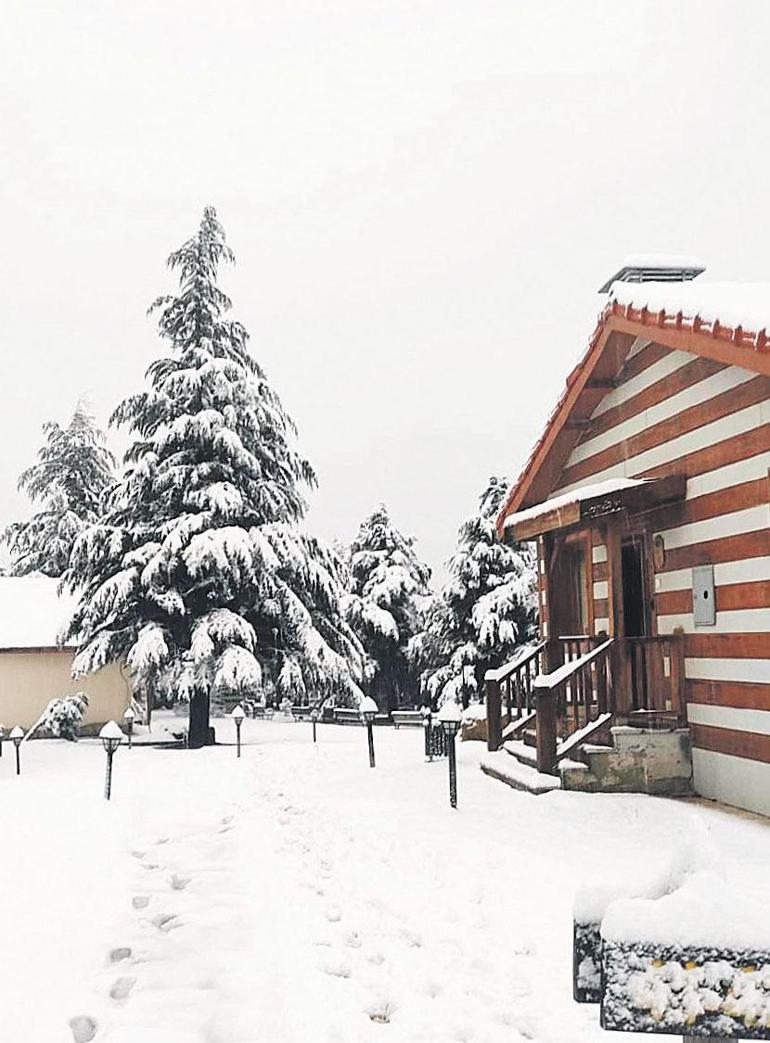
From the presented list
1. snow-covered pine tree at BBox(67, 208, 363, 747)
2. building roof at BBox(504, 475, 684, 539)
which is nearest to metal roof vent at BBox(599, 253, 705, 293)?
building roof at BBox(504, 475, 684, 539)

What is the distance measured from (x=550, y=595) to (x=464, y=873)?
235 inches

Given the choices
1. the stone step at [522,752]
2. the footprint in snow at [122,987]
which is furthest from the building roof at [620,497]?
the footprint in snow at [122,987]

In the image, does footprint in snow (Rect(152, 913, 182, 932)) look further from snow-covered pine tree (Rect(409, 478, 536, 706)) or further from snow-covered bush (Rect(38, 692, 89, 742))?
snow-covered pine tree (Rect(409, 478, 536, 706))

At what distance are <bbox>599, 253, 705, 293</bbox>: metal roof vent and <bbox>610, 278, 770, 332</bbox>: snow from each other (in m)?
1.64

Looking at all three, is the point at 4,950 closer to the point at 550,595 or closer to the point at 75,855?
the point at 75,855

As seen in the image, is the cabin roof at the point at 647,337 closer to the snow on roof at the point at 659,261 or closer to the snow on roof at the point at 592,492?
the snow on roof at the point at 592,492

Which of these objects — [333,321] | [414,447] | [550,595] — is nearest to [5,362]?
[333,321]

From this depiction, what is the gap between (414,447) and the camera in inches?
3172

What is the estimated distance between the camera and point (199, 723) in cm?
2198

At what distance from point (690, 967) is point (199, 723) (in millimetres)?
20871

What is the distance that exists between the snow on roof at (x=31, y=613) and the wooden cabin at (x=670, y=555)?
15.7 m

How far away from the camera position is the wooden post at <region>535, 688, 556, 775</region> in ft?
32.2

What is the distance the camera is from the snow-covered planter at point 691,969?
6.38 ft

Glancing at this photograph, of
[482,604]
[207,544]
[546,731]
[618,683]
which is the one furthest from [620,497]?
[482,604]
